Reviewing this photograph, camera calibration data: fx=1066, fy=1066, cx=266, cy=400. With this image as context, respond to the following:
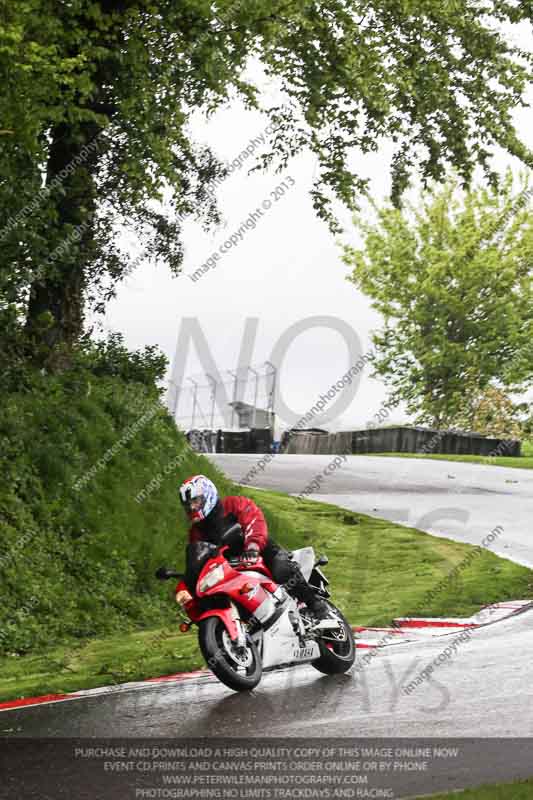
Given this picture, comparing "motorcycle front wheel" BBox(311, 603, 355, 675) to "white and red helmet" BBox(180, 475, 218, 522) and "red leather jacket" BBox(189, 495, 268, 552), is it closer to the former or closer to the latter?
"red leather jacket" BBox(189, 495, 268, 552)

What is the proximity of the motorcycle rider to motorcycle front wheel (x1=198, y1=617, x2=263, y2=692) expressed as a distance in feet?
2.51

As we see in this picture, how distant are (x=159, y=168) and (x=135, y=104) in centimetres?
114

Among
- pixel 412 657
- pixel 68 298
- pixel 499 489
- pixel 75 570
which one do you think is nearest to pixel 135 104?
pixel 68 298

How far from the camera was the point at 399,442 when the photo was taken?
155ft

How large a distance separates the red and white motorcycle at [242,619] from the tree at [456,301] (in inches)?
1887

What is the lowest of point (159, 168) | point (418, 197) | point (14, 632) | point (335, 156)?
point (14, 632)

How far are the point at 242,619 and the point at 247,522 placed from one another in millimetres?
860

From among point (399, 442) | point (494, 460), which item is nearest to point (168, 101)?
point (494, 460)

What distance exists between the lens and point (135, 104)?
1822cm

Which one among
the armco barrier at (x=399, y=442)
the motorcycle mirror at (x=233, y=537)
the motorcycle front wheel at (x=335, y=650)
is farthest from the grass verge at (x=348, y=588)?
the armco barrier at (x=399, y=442)

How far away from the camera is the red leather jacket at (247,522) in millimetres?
9414

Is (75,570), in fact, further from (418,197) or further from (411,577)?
(418,197)

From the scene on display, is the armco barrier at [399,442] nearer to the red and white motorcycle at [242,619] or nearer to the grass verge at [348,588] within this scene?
the grass verge at [348,588]

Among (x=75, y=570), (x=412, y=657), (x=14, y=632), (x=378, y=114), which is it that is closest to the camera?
(x=412, y=657)
